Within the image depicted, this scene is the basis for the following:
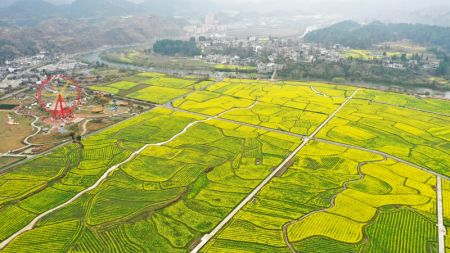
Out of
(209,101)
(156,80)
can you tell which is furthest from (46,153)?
(156,80)

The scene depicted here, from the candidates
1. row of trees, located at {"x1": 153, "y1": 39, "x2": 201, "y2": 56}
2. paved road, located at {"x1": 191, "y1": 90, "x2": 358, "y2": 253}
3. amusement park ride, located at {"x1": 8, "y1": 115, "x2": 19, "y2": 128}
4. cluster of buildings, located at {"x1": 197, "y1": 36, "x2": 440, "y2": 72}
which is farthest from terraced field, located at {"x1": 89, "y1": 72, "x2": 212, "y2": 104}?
row of trees, located at {"x1": 153, "y1": 39, "x2": 201, "y2": 56}

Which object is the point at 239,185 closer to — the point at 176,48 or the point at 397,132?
the point at 397,132

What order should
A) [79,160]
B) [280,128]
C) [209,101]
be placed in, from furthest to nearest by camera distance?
1. [209,101]
2. [280,128]
3. [79,160]

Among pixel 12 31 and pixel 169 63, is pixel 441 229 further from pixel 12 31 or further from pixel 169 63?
pixel 12 31

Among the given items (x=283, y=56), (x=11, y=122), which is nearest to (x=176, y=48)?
(x=283, y=56)

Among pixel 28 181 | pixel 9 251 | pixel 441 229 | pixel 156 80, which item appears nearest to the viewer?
pixel 9 251

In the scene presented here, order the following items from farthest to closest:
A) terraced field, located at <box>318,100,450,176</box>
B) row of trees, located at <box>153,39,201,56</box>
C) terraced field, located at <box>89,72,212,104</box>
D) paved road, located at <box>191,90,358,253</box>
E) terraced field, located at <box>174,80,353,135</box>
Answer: row of trees, located at <box>153,39,201,56</box>, terraced field, located at <box>89,72,212,104</box>, terraced field, located at <box>174,80,353,135</box>, terraced field, located at <box>318,100,450,176</box>, paved road, located at <box>191,90,358,253</box>

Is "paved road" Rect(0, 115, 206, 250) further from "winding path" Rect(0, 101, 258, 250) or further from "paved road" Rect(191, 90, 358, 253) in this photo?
"paved road" Rect(191, 90, 358, 253)
